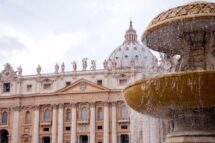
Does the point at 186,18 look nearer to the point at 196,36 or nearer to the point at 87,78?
the point at 196,36

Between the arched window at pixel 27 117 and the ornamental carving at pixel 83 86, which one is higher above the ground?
the ornamental carving at pixel 83 86

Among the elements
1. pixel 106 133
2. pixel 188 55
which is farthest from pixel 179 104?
pixel 106 133

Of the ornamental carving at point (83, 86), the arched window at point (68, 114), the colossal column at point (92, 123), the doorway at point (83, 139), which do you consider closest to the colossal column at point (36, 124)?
the arched window at point (68, 114)

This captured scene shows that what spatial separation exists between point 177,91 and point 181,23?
228cm

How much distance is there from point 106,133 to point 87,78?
748cm

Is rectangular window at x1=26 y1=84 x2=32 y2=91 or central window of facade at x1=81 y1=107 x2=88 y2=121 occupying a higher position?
rectangular window at x1=26 y1=84 x2=32 y2=91

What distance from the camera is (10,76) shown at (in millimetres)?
60000

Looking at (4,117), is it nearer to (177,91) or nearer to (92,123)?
(92,123)

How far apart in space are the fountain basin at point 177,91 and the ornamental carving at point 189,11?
6.70ft

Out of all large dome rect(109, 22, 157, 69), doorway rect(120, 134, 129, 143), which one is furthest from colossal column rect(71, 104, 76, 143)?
large dome rect(109, 22, 157, 69)

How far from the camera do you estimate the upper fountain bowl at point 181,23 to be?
39.0 ft

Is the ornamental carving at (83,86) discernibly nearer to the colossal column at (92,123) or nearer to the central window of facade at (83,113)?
the colossal column at (92,123)

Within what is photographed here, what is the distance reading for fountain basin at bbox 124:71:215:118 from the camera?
1055 cm

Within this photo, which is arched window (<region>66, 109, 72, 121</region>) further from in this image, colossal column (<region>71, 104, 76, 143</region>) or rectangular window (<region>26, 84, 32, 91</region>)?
rectangular window (<region>26, 84, 32, 91</region>)
